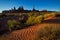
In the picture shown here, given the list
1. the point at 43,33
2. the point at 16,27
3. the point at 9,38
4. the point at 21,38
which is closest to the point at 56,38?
the point at 43,33

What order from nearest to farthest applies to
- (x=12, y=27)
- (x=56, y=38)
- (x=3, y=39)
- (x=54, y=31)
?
1. (x=56, y=38)
2. (x=54, y=31)
3. (x=3, y=39)
4. (x=12, y=27)

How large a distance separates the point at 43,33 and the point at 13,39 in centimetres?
296

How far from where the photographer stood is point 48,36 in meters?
12.2

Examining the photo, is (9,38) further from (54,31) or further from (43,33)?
(54,31)

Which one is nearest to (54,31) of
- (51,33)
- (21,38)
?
(51,33)

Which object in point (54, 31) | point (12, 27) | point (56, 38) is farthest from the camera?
point (12, 27)

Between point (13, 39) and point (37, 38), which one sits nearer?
point (37, 38)

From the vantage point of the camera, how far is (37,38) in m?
12.6

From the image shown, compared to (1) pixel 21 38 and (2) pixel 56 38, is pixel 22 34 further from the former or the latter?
(2) pixel 56 38

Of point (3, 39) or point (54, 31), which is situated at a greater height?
point (54, 31)

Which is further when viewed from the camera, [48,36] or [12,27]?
[12,27]

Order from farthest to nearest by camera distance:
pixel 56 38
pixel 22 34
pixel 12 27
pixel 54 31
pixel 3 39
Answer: pixel 12 27, pixel 22 34, pixel 3 39, pixel 54 31, pixel 56 38

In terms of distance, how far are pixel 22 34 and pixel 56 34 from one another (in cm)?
417

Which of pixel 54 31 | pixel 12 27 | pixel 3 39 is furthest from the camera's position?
pixel 12 27
